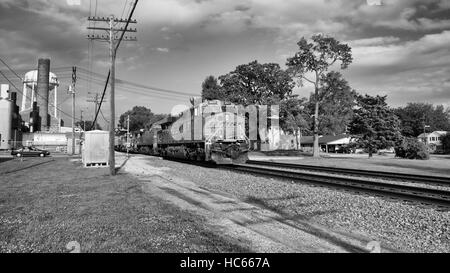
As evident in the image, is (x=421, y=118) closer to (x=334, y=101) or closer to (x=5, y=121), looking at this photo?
(x=334, y=101)

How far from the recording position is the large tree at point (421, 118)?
109312 mm

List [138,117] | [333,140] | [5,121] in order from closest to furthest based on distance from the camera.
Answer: [5,121] → [333,140] → [138,117]

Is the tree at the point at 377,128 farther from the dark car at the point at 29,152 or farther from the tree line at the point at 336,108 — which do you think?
the dark car at the point at 29,152

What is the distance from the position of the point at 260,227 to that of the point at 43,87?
325 ft

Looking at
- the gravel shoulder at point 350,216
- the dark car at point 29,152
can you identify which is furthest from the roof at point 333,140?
the gravel shoulder at point 350,216

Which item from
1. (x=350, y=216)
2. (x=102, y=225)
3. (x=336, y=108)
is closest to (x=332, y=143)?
(x=336, y=108)

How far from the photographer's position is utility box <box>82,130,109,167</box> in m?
23.0

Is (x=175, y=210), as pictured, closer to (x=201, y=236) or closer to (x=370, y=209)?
(x=201, y=236)

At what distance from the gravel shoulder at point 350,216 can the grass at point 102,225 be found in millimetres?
1285

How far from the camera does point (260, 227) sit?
6527 mm

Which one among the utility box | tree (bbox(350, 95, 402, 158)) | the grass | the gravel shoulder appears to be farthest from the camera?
tree (bbox(350, 95, 402, 158))

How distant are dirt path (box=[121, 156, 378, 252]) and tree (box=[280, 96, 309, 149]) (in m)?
37.0

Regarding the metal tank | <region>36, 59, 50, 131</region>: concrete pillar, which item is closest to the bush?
the metal tank

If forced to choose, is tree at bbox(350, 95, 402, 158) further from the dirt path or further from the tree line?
the dirt path
